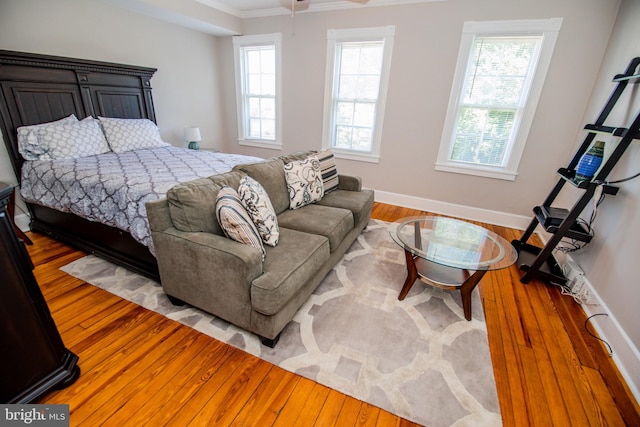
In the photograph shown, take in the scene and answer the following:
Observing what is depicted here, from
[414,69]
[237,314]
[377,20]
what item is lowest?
[237,314]

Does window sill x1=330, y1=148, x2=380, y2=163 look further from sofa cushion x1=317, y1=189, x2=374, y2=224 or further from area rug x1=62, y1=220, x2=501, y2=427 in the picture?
area rug x1=62, y1=220, x2=501, y2=427

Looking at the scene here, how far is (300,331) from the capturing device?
1744 millimetres

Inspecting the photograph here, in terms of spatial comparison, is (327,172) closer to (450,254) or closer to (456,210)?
(450,254)

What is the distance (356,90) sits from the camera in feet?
12.6

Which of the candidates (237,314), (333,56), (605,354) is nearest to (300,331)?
(237,314)

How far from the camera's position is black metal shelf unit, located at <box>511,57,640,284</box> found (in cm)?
199

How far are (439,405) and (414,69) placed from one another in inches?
138

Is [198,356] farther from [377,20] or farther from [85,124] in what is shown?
[377,20]

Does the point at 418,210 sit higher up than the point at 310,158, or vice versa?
the point at 310,158

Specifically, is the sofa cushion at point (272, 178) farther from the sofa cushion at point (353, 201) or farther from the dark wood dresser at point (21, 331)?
the dark wood dresser at point (21, 331)

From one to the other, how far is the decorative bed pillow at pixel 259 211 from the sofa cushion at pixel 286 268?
0.08 m

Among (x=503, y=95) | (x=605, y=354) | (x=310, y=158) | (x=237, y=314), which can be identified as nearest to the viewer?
(x=237, y=314)

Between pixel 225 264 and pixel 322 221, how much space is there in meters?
0.93

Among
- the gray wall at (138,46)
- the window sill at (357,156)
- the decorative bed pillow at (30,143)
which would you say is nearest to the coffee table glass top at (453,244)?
the window sill at (357,156)
